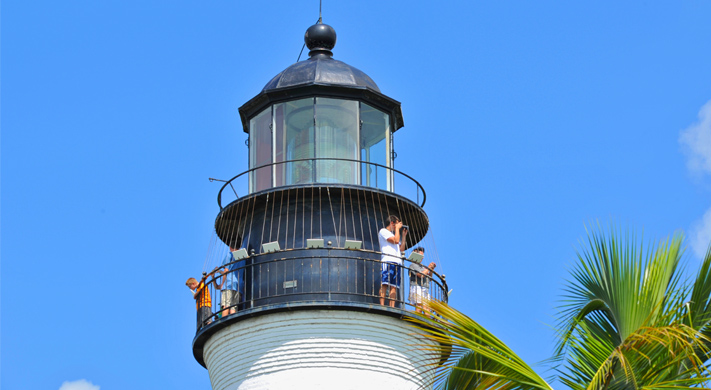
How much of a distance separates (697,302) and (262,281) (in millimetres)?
10118

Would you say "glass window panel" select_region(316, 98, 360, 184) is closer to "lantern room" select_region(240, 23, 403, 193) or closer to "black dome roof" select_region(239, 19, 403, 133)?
"lantern room" select_region(240, 23, 403, 193)

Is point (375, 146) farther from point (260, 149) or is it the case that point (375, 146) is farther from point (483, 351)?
point (483, 351)

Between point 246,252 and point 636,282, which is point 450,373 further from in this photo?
point 246,252

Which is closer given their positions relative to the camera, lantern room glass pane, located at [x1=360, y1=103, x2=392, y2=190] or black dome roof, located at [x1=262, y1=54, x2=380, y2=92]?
lantern room glass pane, located at [x1=360, y1=103, x2=392, y2=190]

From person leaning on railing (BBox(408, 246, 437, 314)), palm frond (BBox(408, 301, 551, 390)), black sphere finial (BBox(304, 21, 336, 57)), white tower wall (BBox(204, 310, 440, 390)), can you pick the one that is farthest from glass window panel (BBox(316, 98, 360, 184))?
palm frond (BBox(408, 301, 551, 390))

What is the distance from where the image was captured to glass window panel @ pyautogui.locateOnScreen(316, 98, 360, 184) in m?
21.1

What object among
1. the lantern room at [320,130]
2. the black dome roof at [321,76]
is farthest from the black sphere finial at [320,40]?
the lantern room at [320,130]

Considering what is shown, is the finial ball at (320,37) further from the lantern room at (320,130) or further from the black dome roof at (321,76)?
the lantern room at (320,130)

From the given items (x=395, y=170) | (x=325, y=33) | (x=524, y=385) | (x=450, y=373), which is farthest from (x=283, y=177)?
(x=524, y=385)

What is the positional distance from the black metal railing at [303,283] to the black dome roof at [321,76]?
3537 mm

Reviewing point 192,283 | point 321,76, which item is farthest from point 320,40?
point 192,283

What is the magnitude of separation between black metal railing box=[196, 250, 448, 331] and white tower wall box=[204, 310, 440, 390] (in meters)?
0.30

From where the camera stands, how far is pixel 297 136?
21609 mm

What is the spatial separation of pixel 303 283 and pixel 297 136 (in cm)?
327
